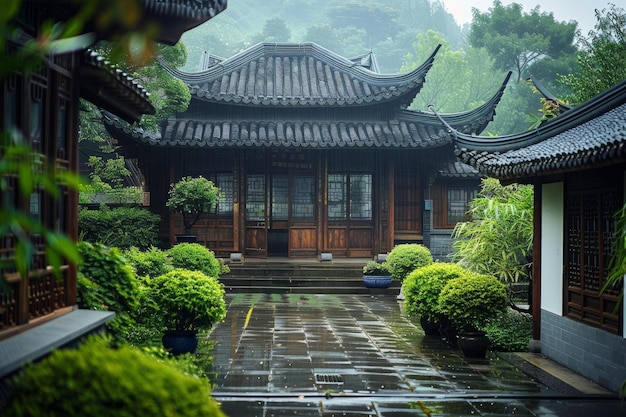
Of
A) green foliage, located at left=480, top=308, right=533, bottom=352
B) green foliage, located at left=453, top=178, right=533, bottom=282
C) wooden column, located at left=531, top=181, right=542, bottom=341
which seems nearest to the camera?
wooden column, located at left=531, top=181, right=542, bottom=341

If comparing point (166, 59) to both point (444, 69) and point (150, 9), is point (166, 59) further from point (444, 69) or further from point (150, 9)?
point (444, 69)

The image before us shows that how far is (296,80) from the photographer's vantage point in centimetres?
2342

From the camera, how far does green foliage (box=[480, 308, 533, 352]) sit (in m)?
11.5

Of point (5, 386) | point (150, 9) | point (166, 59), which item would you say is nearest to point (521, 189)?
point (166, 59)

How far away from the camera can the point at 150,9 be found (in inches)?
284

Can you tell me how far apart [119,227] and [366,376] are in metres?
11.5

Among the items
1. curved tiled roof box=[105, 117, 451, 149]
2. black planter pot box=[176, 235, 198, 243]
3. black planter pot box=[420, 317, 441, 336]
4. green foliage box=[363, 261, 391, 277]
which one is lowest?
black planter pot box=[420, 317, 441, 336]

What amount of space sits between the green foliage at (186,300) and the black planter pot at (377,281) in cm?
895

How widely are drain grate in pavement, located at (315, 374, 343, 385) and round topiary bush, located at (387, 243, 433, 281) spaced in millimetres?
9219

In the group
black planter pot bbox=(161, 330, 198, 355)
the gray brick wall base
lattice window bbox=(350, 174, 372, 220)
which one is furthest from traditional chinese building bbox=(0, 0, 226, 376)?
lattice window bbox=(350, 174, 372, 220)

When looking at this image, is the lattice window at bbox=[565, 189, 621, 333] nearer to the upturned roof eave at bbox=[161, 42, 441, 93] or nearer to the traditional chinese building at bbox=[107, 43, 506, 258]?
the traditional chinese building at bbox=[107, 43, 506, 258]

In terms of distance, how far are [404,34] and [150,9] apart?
230ft

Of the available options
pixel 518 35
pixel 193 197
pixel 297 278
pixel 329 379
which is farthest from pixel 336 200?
pixel 518 35

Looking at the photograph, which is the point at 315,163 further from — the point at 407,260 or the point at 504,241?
the point at 504,241
